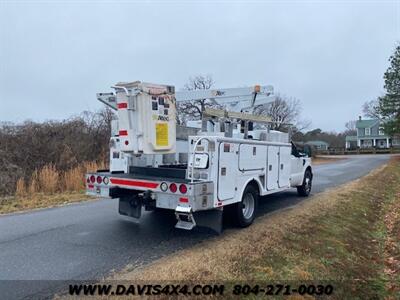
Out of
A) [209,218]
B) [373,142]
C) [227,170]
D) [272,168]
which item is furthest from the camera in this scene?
[373,142]

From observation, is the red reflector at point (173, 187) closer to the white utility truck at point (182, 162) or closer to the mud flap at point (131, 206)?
the white utility truck at point (182, 162)

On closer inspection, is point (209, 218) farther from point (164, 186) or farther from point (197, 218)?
point (164, 186)

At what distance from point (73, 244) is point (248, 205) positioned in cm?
346

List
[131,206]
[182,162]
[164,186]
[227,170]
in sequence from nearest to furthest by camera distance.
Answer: [164,186]
[227,170]
[131,206]
[182,162]

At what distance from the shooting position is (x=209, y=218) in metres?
6.62

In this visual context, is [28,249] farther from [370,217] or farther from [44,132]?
[44,132]

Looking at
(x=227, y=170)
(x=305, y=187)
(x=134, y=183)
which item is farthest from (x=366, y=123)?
(x=134, y=183)

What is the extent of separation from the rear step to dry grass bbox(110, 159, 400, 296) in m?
0.41

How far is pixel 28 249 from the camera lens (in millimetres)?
6195

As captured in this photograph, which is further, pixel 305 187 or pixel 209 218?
pixel 305 187

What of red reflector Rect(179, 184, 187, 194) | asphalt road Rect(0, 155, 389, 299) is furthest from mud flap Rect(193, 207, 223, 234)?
red reflector Rect(179, 184, 187, 194)

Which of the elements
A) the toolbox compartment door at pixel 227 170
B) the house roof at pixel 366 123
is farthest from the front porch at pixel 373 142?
the toolbox compartment door at pixel 227 170

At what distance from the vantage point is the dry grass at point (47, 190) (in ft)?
36.5

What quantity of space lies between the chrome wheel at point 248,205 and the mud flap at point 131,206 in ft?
6.81
